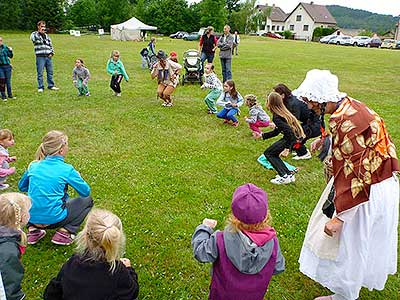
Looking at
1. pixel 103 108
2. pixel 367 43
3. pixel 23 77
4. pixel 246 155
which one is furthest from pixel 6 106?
pixel 367 43

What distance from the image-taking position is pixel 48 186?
3543 millimetres

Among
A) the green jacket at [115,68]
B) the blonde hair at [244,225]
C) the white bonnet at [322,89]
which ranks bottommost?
the blonde hair at [244,225]

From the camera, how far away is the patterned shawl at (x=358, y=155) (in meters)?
2.39

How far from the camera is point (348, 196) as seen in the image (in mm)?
2443

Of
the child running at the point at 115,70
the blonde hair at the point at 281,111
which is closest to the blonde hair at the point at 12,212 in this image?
the blonde hair at the point at 281,111

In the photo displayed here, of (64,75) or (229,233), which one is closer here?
(229,233)

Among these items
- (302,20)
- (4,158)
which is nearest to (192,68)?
(4,158)

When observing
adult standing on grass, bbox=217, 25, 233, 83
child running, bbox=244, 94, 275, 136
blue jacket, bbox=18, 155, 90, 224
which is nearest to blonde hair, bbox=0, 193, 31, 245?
blue jacket, bbox=18, 155, 90, 224

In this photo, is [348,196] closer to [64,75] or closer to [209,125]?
[209,125]

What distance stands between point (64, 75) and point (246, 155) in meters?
10.2

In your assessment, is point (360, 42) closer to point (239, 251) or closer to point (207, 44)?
point (207, 44)

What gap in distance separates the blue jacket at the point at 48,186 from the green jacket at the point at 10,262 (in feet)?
2.88

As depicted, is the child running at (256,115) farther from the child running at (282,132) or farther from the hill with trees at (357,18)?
the hill with trees at (357,18)

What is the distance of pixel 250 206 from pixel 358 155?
804mm
